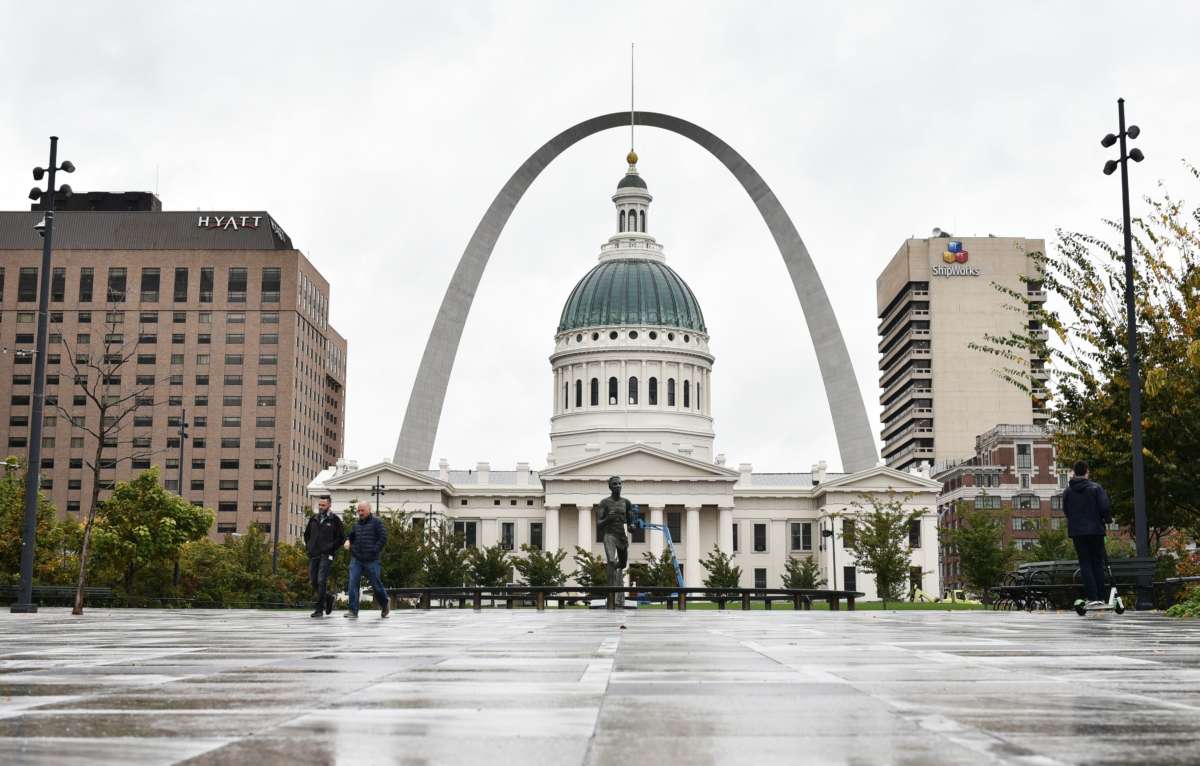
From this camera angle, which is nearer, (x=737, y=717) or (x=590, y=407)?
(x=737, y=717)

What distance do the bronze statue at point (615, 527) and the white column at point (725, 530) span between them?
83633 millimetres

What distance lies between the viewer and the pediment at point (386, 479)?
11388 cm

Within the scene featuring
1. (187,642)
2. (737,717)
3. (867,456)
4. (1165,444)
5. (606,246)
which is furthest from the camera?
(606,246)

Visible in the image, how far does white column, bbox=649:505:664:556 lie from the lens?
388 feet

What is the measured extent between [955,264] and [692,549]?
2243 inches

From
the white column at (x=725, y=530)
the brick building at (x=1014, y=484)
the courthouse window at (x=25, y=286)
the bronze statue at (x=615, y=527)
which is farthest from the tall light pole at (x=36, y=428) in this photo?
the courthouse window at (x=25, y=286)

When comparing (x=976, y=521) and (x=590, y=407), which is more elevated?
(x=590, y=407)

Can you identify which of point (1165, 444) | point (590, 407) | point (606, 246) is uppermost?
point (606, 246)

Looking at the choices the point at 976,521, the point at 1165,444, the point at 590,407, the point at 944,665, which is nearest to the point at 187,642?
the point at 944,665

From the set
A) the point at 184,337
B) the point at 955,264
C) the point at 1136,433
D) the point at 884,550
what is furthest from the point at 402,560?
the point at 955,264

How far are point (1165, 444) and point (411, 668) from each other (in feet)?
76.2

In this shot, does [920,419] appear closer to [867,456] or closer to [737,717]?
[867,456]

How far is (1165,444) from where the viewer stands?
28.4 metres

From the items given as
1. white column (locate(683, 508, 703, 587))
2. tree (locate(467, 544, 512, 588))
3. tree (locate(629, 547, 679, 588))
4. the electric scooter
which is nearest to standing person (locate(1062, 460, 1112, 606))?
the electric scooter
